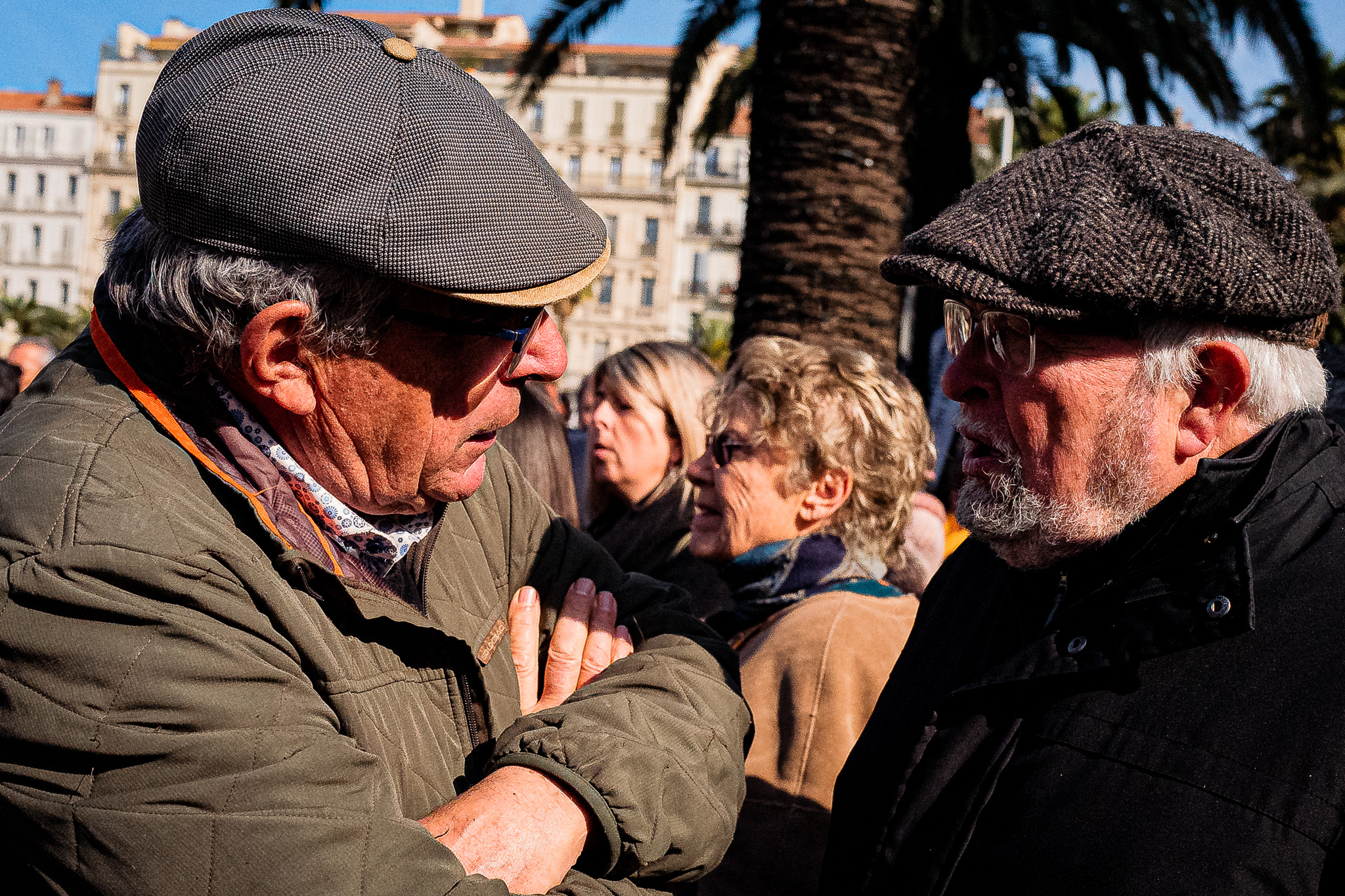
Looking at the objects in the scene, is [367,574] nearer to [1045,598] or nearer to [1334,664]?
[1045,598]

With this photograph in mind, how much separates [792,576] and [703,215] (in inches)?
2247

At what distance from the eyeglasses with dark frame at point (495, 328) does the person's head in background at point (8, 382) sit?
5.53m

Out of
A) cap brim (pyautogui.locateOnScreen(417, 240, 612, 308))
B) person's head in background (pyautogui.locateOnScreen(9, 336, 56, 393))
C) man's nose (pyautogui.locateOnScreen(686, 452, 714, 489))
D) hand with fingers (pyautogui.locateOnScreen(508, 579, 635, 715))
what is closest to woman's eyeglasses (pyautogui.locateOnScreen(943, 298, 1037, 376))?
cap brim (pyautogui.locateOnScreen(417, 240, 612, 308))

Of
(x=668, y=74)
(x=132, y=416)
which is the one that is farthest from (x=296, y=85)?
(x=668, y=74)

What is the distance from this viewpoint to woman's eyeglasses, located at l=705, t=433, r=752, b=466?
3.15 metres

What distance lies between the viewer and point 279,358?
159 cm

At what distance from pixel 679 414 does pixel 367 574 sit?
2729mm

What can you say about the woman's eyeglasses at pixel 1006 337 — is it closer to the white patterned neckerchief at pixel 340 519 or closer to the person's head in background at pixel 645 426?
the white patterned neckerchief at pixel 340 519

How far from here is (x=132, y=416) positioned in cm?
146

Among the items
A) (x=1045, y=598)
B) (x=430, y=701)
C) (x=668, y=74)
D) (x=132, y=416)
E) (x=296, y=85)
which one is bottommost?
(x=430, y=701)

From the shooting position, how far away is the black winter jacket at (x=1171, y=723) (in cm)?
145

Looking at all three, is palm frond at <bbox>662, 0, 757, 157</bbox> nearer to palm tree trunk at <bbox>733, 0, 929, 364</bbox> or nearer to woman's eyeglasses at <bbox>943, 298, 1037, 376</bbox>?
palm tree trunk at <bbox>733, 0, 929, 364</bbox>

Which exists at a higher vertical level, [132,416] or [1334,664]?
[132,416]

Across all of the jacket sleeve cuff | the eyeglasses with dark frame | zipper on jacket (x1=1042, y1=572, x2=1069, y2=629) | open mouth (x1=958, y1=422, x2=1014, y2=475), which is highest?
the eyeglasses with dark frame
